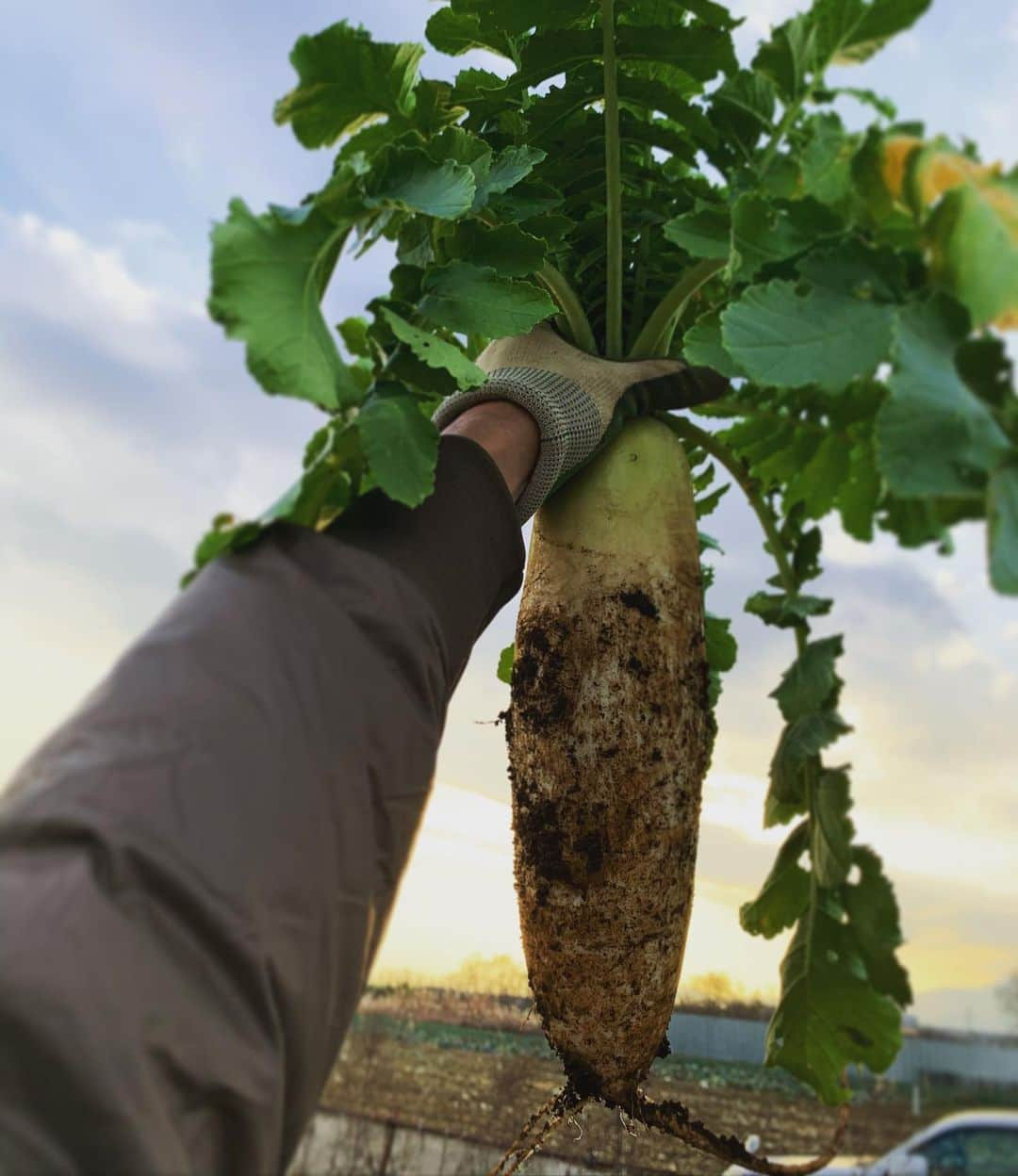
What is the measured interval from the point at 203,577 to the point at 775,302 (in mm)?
610

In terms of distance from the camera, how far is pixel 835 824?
134 centimetres

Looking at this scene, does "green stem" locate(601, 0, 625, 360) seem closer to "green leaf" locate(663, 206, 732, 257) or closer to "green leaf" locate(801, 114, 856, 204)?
"green leaf" locate(663, 206, 732, 257)

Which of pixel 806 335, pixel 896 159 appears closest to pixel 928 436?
pixel 806 335

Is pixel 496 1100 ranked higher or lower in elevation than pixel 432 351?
lower

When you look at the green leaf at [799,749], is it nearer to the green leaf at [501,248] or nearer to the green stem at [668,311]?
the green stem at [668,311]

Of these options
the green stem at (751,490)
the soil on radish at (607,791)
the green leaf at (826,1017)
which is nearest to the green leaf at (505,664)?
the soil on radish at (607,791)

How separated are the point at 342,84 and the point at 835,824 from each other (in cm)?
116

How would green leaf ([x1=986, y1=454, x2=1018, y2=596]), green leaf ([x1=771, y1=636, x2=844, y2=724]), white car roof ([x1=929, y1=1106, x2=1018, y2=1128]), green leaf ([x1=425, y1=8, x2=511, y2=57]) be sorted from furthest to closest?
white car roof ([x1=929, y1=1106, x2=1018, y2=1128]) → green leaf ([x1=425, y1=8, x2=511, y2=57]) → green leaf ([x1=771, y1=636, x2=844, y2=724]) → green leaf ([x1=986, y1=454, x2=1018, y2=596])

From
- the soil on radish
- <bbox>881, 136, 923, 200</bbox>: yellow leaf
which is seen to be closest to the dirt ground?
the soil on radish

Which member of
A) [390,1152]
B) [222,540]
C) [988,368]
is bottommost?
[390,1152]

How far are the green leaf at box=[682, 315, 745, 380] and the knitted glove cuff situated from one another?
219mm

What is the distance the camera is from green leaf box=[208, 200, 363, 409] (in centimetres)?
93

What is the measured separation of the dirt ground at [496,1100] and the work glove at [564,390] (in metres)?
4.60

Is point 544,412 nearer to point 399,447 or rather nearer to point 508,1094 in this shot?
point 399,447
